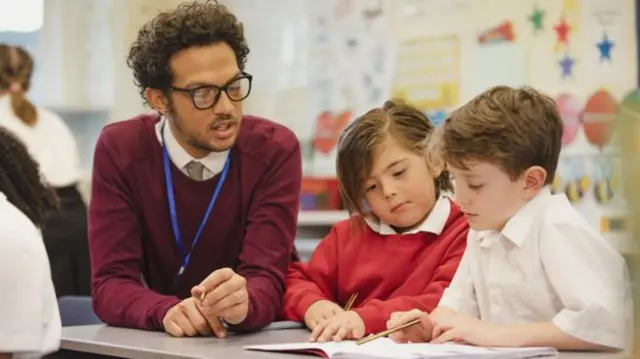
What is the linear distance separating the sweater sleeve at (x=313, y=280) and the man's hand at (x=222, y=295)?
0.67ft

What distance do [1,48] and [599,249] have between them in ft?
12.3

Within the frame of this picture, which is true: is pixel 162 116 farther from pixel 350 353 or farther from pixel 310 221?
pixel 310 221

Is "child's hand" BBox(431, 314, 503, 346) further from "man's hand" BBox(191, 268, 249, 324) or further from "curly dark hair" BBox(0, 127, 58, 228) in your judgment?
"curly dark hair" BBox(0, 127, 58, 228)

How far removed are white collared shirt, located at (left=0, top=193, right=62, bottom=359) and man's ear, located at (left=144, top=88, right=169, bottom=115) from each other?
1.85 ft

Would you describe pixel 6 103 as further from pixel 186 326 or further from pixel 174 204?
pixel 186 326

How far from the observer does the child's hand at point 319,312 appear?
5.64 feet

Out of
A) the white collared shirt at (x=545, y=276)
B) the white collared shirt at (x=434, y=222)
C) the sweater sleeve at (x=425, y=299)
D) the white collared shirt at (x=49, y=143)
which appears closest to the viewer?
the white collared shirt at (x=545, y=276)

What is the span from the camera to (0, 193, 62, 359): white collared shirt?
143 cm

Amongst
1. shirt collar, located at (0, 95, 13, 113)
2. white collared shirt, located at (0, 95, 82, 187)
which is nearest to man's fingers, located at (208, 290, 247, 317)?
white collared shirt, located at (0, 95, 82, 187)

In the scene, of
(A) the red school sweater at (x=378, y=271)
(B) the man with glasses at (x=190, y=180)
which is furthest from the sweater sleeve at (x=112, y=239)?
(A) the red school sweater at (x=378, y=271)

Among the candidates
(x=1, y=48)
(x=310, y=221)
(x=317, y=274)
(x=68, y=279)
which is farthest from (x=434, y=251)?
(x=1, y=48)

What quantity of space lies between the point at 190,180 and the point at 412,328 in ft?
2.26

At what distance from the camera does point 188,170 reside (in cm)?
200

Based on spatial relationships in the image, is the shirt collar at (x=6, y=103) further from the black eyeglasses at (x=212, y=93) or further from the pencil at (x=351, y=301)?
the pencil at (x=351, y=301)
